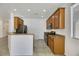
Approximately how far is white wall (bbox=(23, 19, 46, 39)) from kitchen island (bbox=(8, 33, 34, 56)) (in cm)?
318

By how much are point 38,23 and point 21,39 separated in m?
4.20

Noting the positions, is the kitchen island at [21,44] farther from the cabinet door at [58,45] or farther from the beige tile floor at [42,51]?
the cabinet door at [58,45]

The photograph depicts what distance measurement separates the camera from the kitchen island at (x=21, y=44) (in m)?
5.57

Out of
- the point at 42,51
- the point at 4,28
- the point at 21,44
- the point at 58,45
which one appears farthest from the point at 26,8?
the point at 4,28

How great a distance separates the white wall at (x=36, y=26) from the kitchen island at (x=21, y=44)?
3.18 meters

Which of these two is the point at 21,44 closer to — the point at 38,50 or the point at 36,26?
the point at 38,50

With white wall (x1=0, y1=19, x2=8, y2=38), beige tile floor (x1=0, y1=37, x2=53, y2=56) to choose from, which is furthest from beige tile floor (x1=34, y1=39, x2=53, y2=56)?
white wall (x1=0, y1=19, x2=8, y2=38)

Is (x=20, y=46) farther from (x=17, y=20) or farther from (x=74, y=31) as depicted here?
(x=17, y=20)

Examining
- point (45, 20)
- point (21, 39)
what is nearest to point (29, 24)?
point (45, 20)

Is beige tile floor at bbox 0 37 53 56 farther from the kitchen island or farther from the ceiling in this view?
the ceiling

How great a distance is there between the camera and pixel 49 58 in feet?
5.18

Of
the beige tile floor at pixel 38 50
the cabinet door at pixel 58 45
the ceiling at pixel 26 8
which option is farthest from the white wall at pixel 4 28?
the cabinet door at pixel 58 45

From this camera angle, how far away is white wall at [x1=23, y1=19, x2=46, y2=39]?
9.06m

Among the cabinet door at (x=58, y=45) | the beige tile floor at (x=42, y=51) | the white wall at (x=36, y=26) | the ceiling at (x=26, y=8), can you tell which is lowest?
the beige tile floor at (x=42, y=51)
